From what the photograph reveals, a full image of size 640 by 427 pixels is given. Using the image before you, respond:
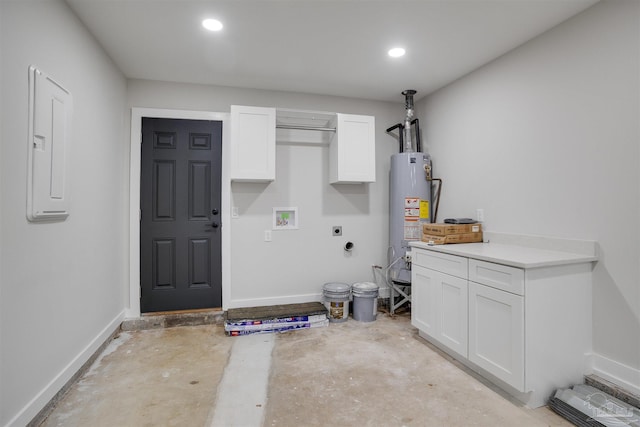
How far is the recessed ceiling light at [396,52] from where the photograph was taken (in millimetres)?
2635

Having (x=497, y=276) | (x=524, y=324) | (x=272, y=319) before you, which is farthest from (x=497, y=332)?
(x=272, y=319)

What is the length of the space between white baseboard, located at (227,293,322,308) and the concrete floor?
1.58 ft

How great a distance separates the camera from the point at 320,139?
145 inches

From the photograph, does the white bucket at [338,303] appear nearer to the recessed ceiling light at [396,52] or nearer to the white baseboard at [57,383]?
the white baseboard at [57,383]

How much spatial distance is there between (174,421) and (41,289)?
41.3 inches

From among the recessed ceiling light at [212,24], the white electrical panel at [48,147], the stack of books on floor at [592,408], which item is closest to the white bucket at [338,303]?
the stack of books on floor at [592,408]

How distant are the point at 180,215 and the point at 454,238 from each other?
2.63 m

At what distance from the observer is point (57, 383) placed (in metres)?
1.93

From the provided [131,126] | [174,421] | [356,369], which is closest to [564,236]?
[356,369]

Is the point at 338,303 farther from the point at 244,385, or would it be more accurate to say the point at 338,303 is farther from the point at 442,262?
the point at 244,385

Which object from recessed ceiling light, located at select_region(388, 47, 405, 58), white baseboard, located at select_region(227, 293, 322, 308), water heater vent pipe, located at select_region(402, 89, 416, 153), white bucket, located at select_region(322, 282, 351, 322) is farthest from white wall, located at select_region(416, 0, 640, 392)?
white baseboard, located at select_region(227, 293, 322, 308)

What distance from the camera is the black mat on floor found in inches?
121

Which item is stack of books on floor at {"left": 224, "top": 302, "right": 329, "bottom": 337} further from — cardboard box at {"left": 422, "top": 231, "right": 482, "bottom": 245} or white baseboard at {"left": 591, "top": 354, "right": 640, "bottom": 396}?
white baseboard at {"left": 591, "top": 354, "right": 640, "bottom": 396}

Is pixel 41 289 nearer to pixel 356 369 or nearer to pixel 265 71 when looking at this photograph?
pixel 356 369
